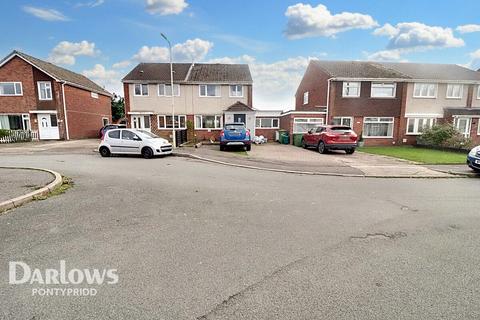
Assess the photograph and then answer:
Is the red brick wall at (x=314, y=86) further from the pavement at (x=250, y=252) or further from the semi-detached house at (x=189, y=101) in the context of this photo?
the pavement at (x=250, y=252)

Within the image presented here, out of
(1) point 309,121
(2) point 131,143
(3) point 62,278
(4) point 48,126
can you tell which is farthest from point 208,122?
(3) point 62,278

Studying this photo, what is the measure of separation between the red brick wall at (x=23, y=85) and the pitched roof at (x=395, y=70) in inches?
1101

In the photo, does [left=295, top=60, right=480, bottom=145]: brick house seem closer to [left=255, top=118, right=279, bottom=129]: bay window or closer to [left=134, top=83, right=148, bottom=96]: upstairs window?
[left=255, top=118, right=279, bottom=129]: bay window

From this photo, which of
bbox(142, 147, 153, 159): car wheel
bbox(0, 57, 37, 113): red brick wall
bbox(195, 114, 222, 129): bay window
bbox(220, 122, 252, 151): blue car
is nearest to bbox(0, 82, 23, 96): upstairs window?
bbox(0, 57, 37, 113): red brick wall

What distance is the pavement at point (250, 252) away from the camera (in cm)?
266

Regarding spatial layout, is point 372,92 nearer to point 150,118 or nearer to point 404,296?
point 150,118

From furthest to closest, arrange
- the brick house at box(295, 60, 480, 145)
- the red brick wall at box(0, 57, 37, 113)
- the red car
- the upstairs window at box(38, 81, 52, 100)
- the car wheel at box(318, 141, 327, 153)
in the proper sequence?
the upstairs window at box(38, 81, 52, 100), the red brick wall at box(0, 57, 37, 113), the brick house at box(295, 60, 480, 145), the car wheel at box(318, 141, 327, 153), the red car

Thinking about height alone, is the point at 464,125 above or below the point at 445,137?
above

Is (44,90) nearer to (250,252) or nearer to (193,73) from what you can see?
(193,73)

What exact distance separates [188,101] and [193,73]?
3.56 metres

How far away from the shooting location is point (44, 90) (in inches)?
1019

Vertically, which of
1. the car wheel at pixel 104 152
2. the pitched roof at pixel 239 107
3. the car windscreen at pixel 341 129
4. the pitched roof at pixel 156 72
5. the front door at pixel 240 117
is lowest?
the car wheel at pixel 104 152

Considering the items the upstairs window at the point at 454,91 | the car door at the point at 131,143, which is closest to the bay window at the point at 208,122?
the car door at the point at 131,143

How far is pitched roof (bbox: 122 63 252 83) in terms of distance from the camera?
25.2 meters
